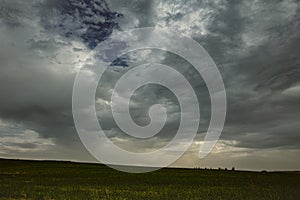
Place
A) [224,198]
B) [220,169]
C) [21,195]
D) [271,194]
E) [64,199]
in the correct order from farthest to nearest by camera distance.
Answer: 1. [220,169]
2. [271,194]
3. [224,198]
4. [21,195]
5. [64,199]

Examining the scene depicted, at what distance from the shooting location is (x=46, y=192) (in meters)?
27.3

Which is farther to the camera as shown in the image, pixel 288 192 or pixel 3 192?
pixel 288 192

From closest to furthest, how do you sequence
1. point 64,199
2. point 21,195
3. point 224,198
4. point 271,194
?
point 64,199 < point 21,195 < point 224,198 < point 271,194

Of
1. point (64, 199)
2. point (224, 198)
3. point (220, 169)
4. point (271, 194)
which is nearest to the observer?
point (64, 199)

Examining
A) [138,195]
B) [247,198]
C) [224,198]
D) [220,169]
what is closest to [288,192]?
[247,198]

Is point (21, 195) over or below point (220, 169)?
below

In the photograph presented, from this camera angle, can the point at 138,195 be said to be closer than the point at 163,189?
Yes

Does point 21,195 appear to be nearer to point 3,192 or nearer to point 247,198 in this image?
point 3,192

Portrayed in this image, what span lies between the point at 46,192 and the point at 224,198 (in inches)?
552

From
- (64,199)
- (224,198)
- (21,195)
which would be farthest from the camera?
(224,198)

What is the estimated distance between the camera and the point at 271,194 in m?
30.5

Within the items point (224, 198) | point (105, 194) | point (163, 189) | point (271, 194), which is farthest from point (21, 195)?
point (271, 194)

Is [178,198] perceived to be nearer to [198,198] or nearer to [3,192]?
[198,198]

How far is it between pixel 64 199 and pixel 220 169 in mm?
38450
